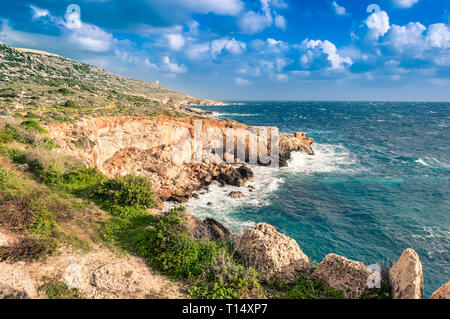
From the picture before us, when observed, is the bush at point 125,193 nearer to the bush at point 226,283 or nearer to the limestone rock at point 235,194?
the bush at point 226,283

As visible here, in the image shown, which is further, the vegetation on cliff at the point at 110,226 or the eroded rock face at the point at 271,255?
the eroded rock face at the point at 271,255

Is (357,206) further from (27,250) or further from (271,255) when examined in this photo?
(27,250)

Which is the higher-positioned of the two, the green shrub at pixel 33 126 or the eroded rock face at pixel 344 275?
the green shrub at pixel 33 126

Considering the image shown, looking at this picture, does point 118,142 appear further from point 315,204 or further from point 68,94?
point 315,204

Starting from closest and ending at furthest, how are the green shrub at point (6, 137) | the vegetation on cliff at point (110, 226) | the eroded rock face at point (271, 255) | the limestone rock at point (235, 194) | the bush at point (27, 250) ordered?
1. the bush at point (27, 250)
2. the vegetation on cliff at point (110, 226)
3. the eroded rock face at point (271, 255)
4. the green shrub at point (6, 137)
5. the limestone rock at point (235, 194)

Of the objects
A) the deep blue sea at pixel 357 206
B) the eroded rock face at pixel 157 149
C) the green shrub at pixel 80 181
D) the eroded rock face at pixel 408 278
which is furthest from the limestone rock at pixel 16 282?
the eroded rock face at pixel 157 149
